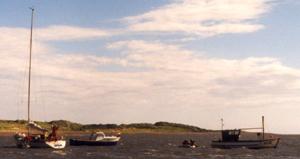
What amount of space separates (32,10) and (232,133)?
51924mm

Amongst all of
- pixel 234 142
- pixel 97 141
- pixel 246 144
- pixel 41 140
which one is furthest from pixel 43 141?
pixel 246 144

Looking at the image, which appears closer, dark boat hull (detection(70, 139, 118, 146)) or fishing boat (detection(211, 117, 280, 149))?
fishing boat (detection(211, 117, 280, 149))

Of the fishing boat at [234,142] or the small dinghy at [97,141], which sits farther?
the small dinghy at [97,141]

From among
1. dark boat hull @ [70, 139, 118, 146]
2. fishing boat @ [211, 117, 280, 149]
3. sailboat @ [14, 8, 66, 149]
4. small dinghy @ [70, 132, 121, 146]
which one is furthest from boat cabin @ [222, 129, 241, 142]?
sailboat @ [14, 8, 66, 149]

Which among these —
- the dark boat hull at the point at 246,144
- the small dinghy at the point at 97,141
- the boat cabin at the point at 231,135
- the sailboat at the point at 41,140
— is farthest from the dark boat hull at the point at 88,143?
the boat cabin at the point at 231,135

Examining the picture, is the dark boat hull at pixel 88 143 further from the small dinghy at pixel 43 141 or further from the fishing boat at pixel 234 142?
the fishing boat at pixel 234 142

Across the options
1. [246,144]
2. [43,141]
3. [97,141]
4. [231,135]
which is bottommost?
[246,144]

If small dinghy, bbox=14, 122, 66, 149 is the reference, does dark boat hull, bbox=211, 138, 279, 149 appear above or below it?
below

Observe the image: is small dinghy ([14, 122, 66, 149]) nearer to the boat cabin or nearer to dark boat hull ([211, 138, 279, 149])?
dark boat hull ([211, 138, 279, 149])

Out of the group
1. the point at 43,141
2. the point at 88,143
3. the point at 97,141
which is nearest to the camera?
the point at 43,141

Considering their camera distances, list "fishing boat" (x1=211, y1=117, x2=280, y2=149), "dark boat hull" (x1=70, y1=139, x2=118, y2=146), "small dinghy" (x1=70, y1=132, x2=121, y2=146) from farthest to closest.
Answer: "small dinghy" (x1=70, y1=132, x2=121, y2=146)
"dark boat hull" (x1=70, y1=139, x2=118, y2=146)
"fishing boat" (x1=211, y1=117, x2=280, y2=149)

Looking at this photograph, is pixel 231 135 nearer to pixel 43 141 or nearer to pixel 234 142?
pixel 234 142

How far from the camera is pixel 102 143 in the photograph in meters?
140

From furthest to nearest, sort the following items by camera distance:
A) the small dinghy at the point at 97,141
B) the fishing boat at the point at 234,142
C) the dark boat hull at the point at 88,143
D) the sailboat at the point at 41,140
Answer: the small dinghy at the point at 97,141, the dark boat hull at the point at 88,143, the fishing boat at the point at 234,142, the sailboat at the point at 41,140
